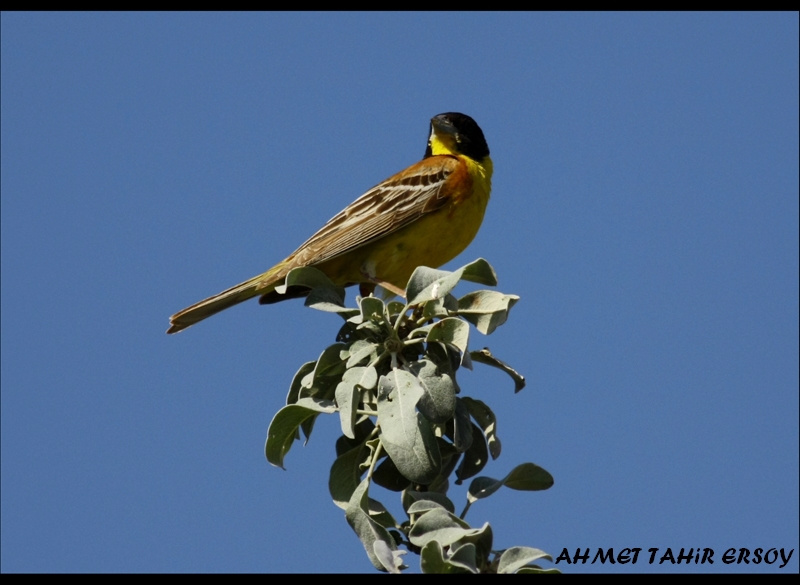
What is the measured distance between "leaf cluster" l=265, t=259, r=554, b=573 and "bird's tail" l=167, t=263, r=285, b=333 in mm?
1776

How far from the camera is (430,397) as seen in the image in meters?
3.43

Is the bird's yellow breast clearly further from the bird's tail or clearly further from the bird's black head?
the bird's black head

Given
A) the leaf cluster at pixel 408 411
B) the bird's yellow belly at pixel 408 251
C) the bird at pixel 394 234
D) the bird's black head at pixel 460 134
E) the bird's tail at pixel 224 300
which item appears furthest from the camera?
the bird's black head at pixel 460 134

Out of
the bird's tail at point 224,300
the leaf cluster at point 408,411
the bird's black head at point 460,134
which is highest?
the bird's black head at point 460,134

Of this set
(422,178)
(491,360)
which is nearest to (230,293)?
(422,178)

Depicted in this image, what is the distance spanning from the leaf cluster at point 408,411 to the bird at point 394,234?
1.94m

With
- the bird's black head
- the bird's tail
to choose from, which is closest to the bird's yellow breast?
the bird's tail

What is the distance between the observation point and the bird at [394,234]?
606 centimetres

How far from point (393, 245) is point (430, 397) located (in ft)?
9.98

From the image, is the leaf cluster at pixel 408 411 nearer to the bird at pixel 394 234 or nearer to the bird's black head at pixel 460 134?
the bird at pixel 394 234

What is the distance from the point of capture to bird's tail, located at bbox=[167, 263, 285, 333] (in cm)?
567

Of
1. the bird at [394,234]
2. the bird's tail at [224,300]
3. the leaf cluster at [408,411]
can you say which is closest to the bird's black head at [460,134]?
the bird at [394,234]
